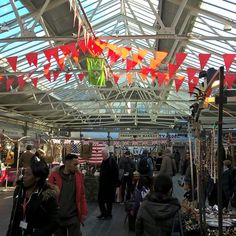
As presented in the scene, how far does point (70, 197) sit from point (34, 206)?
1.40 m

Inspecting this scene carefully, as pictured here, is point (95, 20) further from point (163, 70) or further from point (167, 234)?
point (167, 234)

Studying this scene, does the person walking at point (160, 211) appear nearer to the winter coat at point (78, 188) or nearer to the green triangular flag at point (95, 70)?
the winter coat at point (78, 188)

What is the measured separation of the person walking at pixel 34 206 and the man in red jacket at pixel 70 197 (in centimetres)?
121

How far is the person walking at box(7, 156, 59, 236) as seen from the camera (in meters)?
2.88

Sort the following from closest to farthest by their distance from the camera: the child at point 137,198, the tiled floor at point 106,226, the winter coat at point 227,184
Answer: the child at point 137,198 < the tiled floor at point 106,226 < the winter coat at point 227,184

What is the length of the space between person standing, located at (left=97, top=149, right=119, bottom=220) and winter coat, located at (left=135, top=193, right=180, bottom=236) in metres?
5.12

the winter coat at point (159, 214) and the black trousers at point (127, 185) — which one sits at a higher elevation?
the winter coat at point (159, 214)

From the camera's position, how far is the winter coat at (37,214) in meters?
2.88

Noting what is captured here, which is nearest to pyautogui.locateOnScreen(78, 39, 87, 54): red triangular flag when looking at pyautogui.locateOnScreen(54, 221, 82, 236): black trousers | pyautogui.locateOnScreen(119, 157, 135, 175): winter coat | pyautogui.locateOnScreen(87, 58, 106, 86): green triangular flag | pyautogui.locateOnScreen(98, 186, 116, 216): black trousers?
pyautogui.locateOnScreen(87, 58, 106, 86): green triangular flag

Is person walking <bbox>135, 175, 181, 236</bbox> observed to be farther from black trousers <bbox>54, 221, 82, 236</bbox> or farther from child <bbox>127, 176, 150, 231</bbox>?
child <bbox>127, 176, 150, 231</bbox>

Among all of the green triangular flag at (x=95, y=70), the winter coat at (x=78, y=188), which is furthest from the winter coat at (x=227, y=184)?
the winter coat at (x=78, y=188)

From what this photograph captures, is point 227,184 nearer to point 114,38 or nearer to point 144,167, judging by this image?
point 144,167

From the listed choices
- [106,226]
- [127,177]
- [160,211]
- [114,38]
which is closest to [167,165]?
[127,177]

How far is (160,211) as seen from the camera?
321cm
